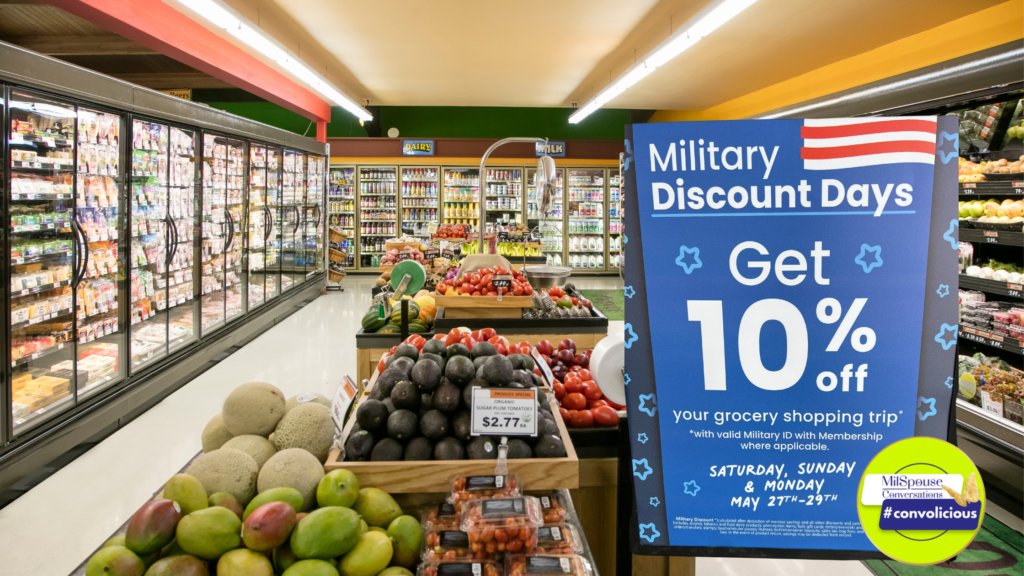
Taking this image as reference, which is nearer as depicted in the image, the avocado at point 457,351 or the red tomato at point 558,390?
the avocado at point 457,351

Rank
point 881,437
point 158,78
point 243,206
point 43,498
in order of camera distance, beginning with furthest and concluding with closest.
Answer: point 158,78 < point 243,206 < point 43,498 < point 881,437

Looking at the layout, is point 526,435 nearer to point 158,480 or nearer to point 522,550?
point 522,550

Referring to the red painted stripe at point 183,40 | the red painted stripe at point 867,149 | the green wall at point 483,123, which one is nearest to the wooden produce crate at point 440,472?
the red painted stripe at point 867,149

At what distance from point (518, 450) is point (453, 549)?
376 millimetres

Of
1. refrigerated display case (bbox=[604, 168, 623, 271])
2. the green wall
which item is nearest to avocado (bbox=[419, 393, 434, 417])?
refrigerated display case (bbox=[604, 168, 623, 271])

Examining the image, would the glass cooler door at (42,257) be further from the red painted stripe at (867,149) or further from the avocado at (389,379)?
the red painted stripe at (867,149)

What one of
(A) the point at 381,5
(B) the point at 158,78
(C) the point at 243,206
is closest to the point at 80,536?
(C) the point at 243,206

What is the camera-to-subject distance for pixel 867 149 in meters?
1.11

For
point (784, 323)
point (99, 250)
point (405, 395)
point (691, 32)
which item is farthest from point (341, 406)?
point (691, 32)

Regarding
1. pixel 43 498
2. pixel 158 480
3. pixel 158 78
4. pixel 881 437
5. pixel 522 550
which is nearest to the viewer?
pixel 881 437

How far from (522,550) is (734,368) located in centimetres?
71

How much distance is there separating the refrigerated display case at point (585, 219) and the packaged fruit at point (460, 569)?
38.4 feet

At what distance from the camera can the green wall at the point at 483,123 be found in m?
13.4

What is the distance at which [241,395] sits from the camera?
5.94ft
